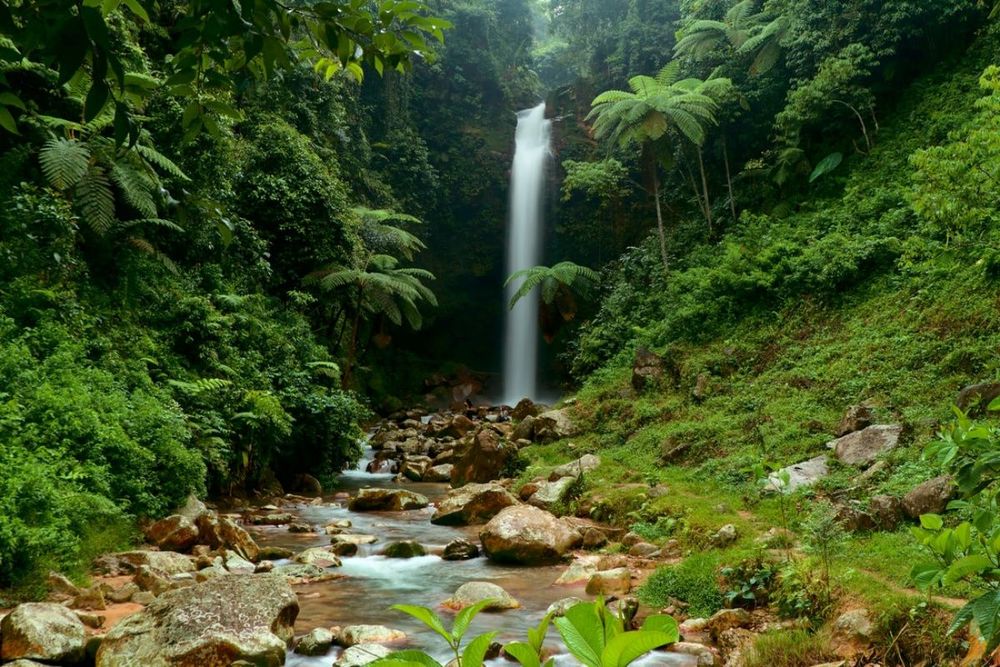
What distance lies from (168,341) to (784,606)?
313 inches

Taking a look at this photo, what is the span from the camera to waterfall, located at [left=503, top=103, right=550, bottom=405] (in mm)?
22656

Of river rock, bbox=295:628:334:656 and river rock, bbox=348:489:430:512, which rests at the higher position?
river rock, bbox=295:628:334:656

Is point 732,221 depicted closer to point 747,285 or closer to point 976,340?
point 747,285

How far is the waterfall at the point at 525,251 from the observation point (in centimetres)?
2266

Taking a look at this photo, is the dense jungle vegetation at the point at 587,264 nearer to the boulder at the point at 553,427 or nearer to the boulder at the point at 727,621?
the boulder at the point at 727,621

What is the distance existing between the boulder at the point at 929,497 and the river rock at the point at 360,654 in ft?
12.4

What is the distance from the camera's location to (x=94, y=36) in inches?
48.6

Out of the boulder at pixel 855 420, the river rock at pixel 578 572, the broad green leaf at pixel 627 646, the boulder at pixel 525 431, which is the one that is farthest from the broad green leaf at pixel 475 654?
the boulder at pixel 525 431

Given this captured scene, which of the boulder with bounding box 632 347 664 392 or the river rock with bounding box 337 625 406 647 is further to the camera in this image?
the boulder with bounding box 632 347 664 392

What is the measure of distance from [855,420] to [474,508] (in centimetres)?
446

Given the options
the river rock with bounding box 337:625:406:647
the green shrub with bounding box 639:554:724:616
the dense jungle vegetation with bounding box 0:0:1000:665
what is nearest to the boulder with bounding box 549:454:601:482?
the dense jungle vegetation with bounding box 0:0:1000:665

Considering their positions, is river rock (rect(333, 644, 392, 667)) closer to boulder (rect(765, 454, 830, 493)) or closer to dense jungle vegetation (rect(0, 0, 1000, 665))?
dense jungle vegetation (rect(0, 0, 1000, 665))

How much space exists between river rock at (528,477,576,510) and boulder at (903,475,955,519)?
4154mm

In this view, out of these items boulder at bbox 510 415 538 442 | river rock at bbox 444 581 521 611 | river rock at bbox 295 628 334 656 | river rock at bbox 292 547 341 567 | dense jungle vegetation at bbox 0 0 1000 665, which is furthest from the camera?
boulder at bbox 510 415 538 442
